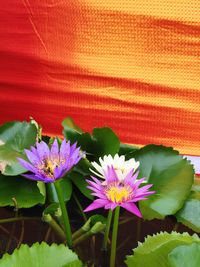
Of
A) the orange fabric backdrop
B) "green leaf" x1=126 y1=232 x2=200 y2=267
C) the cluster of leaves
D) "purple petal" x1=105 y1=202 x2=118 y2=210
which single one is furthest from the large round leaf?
the orange fabric backdrop

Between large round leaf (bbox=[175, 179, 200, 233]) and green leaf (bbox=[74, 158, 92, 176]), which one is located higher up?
green leaf (bbox=[74, 158, 92, 176])

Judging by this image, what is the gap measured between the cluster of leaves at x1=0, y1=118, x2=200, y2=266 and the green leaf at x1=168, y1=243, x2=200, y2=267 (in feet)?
0.58

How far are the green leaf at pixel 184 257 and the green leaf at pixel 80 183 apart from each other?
0.87ft

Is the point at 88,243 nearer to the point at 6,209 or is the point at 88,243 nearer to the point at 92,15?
the point at 6,209

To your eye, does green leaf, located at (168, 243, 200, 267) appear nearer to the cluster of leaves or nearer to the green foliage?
the cluster of leaves

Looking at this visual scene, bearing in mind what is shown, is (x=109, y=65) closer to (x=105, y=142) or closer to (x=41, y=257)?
(x=105, y=142)

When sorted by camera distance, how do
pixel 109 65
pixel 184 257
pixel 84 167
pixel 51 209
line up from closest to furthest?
pixel 184 257 < pixel 51 209 < pixel 84 167 < pixel 109 65

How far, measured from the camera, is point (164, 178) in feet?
2.37

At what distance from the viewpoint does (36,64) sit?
1.21m

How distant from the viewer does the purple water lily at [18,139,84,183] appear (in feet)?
1.79

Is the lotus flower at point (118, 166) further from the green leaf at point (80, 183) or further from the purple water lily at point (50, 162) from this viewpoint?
the green leaf at point (80, 183)

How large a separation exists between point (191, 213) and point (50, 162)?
0.25 m

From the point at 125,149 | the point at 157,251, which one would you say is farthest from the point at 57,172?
the point at 125,149

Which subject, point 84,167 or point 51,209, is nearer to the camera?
point 51,209
